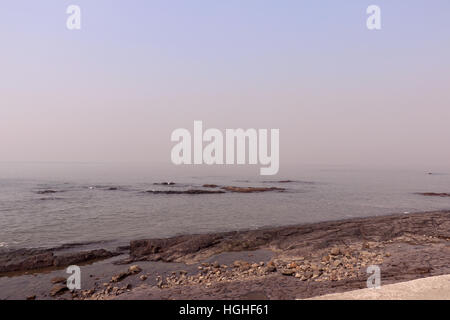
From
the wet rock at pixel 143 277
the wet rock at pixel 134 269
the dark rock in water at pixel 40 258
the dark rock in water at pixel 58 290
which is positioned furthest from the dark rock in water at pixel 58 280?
the wet rock at pixel 143 277

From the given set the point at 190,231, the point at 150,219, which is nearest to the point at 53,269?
the point at 190,231

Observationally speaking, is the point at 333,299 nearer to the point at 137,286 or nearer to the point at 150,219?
the point at 137,286

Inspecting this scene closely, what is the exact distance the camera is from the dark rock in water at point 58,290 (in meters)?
10.9

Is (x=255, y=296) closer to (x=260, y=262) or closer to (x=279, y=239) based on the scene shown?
(x=260, y=262)

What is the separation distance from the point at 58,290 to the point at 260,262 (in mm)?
9040

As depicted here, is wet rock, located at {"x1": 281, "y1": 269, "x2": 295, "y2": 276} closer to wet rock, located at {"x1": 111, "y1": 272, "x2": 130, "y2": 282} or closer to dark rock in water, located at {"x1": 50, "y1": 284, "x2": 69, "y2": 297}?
wet rock, located at {"x1": 111, "y1": 272, "x2": 130, "y2": 282}

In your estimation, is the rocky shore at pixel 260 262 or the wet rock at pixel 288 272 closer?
the rocky shore at pixel 260 262

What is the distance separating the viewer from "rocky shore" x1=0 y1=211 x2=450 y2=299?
32.8 ft

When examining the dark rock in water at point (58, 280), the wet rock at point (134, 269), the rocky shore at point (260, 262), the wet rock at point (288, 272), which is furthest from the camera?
the wet rock at point (134, 269)

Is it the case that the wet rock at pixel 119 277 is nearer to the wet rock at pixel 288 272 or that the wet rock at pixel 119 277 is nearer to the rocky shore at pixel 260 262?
the rocky shore at pixel 260 262

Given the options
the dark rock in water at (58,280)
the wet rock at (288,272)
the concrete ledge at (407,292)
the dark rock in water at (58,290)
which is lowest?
the dark rock in water at (58,280)

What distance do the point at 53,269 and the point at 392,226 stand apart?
913 inches

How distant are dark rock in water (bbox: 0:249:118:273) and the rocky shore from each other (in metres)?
0.05

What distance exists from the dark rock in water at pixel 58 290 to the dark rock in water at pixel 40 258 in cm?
346
